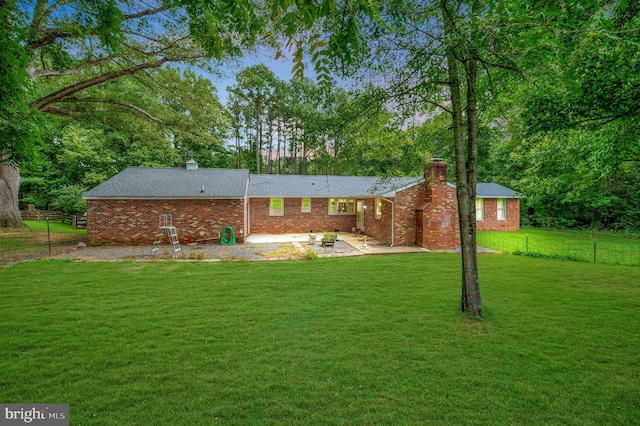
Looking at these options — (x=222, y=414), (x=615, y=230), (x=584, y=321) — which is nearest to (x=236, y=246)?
(x=222, y=414)

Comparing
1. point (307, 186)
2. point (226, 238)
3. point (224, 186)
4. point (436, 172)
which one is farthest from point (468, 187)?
point (307, 186)

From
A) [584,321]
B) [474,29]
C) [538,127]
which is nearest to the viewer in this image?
[474,29]

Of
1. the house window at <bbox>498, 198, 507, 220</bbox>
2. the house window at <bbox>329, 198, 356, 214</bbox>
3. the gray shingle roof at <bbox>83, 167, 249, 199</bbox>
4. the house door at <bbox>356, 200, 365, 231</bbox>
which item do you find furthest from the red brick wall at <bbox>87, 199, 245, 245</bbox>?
the house window at <bbox>498, 198, 507, 220</bbox>

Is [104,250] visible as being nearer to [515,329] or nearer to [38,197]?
[515,329]

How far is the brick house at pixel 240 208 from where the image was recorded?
12.4 metres

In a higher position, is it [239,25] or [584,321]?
[239,25]

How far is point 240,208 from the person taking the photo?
14.2 meters

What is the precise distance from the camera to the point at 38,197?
22.9 metres

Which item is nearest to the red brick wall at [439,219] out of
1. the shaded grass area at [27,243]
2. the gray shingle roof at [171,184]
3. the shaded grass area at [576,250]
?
the shaded grass area at [576,250]

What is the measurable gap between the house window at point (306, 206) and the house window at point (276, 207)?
4.23ft

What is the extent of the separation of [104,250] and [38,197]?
17869 mm

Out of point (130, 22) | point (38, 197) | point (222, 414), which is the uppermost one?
point (130, 22)

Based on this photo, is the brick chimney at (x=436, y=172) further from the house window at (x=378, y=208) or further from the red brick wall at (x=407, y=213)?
the house window at (x=378, y=208)

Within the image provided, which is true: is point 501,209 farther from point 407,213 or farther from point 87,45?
point 87,45
